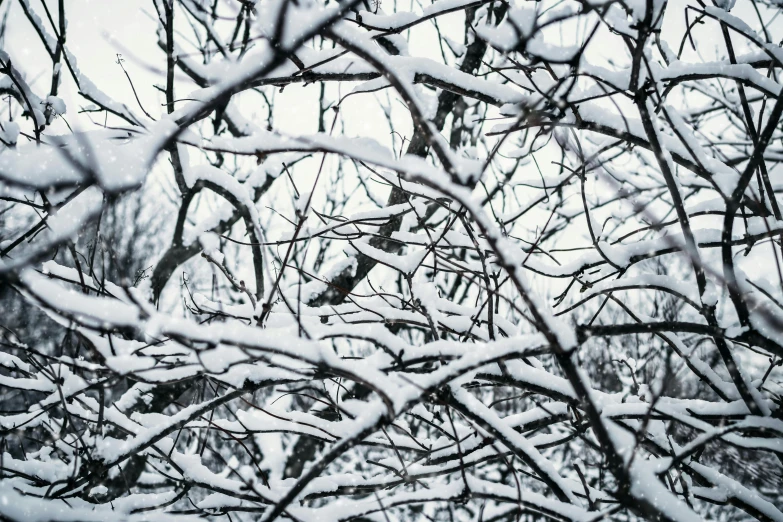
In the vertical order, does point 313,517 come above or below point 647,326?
below

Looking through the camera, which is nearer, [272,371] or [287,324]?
[272,371]

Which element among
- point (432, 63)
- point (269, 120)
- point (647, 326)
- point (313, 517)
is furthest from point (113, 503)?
point (269, 120)

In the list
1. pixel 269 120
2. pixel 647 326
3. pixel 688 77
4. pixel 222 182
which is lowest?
pixel 647 326

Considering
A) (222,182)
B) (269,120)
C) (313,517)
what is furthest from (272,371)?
(269,120)

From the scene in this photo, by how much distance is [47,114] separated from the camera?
1701 mm

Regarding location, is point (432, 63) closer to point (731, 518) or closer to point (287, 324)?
point (287, 324)

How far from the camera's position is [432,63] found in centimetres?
138

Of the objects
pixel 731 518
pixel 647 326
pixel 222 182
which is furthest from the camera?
pixel 731 518

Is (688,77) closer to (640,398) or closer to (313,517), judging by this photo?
(640,398)

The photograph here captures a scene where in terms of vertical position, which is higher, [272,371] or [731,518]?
[272,371]

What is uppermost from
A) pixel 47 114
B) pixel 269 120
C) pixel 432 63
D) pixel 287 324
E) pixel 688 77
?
pixel 269 120

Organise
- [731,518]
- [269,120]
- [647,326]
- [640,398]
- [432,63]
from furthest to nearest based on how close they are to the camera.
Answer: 1. [731,518]
2. [269,120]
3. [640,398]
4. [432,63]
5. [647,326]

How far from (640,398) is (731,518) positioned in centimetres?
706

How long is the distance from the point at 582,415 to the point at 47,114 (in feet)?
7.69
